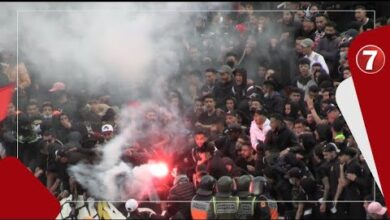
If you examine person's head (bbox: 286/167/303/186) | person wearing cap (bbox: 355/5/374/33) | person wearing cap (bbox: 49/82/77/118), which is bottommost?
person's head (bbox: 286/167/303/186)

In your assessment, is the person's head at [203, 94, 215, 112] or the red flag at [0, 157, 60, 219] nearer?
the red flag at [0, 157, 60, 219]

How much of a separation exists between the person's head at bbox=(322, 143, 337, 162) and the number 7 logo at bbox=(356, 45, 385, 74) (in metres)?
1.57

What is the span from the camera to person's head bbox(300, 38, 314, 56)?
4.86 metres

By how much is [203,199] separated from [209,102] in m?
0.57

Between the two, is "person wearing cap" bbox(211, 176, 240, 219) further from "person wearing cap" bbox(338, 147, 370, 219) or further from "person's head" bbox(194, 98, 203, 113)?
"person wearing cap" bbox(338, 147, 370, 219)

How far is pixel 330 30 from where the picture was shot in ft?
16.0

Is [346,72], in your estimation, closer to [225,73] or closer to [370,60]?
[225,73]

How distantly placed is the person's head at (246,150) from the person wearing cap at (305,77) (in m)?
0.45

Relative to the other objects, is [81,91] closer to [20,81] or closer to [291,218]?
[20,81]

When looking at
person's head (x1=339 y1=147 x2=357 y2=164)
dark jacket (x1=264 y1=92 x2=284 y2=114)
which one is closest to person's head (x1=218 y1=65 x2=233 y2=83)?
dark jacket (x1=264 y1=92 x2=284 y2=114)

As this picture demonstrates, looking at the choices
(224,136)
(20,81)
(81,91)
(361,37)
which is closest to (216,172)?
(224,136)

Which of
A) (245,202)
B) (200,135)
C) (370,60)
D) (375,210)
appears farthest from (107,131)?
(370,60)

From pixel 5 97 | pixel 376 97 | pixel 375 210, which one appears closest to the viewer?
pixel 376 97

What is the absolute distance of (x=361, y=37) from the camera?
11.4 feet
